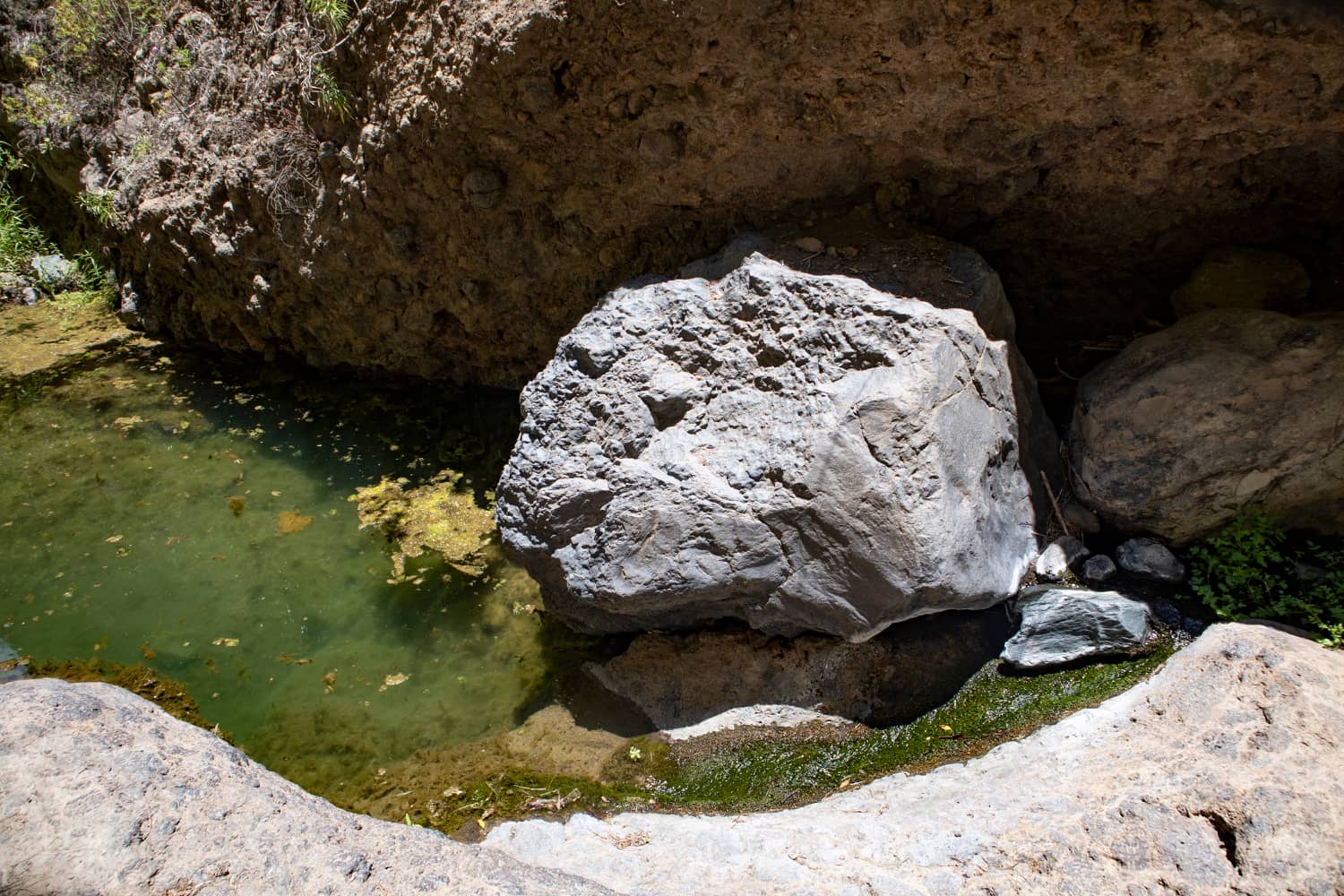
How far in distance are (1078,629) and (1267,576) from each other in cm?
68

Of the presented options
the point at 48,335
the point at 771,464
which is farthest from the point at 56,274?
the point at 771,464

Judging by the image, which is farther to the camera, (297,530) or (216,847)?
(297,530)

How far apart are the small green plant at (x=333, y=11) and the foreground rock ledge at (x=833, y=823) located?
2.92 metres

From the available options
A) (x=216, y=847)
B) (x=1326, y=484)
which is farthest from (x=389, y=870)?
(x=1326, y=484)

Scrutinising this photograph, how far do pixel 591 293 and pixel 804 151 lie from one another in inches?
47.4

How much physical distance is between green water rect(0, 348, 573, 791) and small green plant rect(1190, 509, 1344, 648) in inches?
95.8

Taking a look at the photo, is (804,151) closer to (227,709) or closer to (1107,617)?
(1107,617)

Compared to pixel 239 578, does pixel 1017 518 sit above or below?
above

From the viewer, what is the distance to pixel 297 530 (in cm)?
414

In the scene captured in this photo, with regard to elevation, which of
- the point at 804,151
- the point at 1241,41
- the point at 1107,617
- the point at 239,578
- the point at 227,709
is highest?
the point at 1241,41

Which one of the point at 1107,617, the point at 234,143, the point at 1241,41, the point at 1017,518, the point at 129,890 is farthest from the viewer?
the point at 234,143

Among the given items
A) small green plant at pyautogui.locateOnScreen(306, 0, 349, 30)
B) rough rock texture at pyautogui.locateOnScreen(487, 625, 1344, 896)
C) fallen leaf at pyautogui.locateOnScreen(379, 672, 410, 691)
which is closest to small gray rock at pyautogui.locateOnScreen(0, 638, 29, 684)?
fallen leaf at pyautogui.locateOnScreen(379, 672, 410, 691)

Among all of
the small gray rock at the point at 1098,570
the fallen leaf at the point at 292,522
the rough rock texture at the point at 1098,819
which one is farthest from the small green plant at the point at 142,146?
the small gray rock at the point at 1098,570

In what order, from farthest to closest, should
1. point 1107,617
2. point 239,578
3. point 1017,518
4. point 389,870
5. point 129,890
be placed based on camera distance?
point 239,578
point 1017,518
point 1107,617
point 389,870
point 129,890
